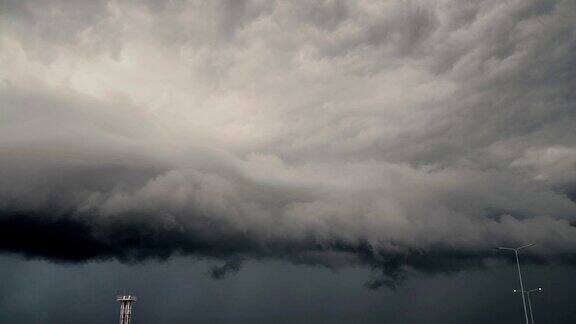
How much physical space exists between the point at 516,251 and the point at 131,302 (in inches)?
4986

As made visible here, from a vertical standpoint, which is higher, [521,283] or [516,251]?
[516,251]

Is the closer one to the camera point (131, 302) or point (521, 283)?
point (521, 283)

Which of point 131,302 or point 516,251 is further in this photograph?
point 131,302

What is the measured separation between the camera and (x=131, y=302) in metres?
162

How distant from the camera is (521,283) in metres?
81.9

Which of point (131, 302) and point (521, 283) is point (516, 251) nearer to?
point (521, 283)

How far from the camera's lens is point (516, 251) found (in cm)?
8162

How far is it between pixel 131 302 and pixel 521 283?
126 metres

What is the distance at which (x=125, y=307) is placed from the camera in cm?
16150

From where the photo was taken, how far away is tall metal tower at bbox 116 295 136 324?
160750 mm

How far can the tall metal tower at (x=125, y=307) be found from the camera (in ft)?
527

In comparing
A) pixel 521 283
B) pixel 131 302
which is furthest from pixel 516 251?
pixel 131 302
